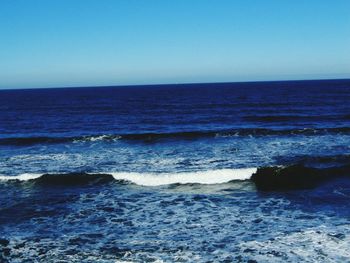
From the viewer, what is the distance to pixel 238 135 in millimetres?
36688

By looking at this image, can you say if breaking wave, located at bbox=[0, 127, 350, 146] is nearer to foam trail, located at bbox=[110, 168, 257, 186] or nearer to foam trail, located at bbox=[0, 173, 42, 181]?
foam trail, located at bbox=[0, 173, 42, 181]

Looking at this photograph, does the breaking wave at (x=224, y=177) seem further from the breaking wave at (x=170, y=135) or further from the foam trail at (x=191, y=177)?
the breaking wave at (x=170, y=135)

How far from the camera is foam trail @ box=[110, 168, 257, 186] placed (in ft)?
69.8

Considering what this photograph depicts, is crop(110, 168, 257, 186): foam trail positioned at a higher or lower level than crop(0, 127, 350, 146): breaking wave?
lower

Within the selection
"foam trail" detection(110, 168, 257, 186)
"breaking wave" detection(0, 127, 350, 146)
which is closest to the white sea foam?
"foam trail" detection(110, 168, 257, 186)

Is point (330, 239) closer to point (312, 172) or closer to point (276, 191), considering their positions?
point (276, 191)

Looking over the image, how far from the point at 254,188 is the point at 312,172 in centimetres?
392

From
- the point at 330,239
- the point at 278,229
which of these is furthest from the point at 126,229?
the point at 330,239

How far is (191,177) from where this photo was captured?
21719 mm

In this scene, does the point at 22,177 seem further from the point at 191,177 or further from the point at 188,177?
the point at 191,177

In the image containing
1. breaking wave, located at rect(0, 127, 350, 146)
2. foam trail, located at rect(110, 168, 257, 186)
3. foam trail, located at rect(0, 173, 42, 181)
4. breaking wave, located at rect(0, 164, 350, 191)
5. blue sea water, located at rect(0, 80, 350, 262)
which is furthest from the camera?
breaking wave, located at rect(0, 127, 350, 146)

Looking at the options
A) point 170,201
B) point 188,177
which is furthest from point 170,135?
point 170,201

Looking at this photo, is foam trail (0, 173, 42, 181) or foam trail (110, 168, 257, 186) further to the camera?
foam trail (0, 173, 42, 181)

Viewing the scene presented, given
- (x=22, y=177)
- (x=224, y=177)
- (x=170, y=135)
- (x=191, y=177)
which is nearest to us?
(x=224, y=177)
